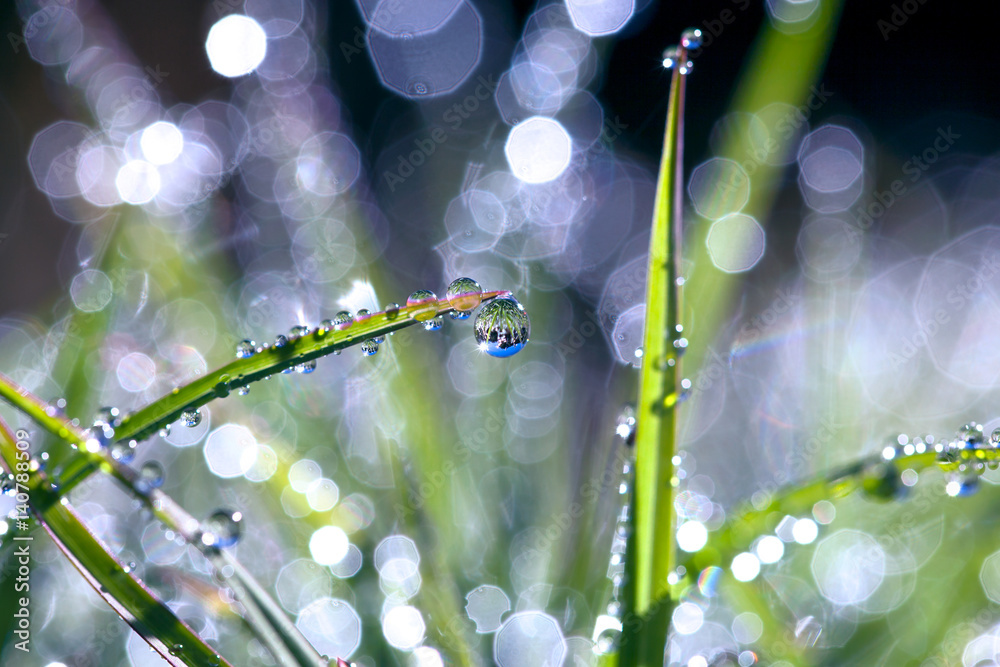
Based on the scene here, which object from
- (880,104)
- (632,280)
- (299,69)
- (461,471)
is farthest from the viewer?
(299,69)

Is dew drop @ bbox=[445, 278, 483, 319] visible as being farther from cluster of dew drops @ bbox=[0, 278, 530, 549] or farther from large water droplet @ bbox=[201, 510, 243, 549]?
large water droplet @ bbox=[201, 510, 243, 549]

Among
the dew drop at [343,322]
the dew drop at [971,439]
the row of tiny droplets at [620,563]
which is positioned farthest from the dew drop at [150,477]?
the dew drop at [971,439]

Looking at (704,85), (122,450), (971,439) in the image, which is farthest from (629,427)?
(704,85)

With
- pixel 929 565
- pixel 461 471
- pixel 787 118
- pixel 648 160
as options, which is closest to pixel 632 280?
pixel 648 160

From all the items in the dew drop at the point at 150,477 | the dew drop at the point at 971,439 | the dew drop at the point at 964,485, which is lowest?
the dew drop at the point at 964,485

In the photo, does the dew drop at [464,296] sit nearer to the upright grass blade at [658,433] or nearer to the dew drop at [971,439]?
the upright grass blade at [658,433]

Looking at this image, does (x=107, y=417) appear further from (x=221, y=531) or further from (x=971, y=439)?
(x=971, y=439)

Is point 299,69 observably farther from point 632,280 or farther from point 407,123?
point 632,280
